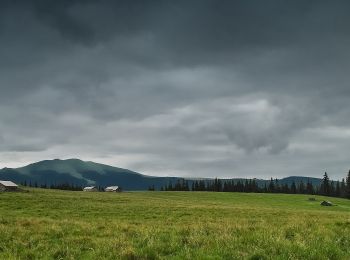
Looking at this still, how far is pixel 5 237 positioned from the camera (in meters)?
15.8

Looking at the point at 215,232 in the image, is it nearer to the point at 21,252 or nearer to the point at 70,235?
the point at 70,235

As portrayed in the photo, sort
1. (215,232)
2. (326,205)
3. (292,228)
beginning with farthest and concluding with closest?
(326,205) < (292,228) < (215,232)

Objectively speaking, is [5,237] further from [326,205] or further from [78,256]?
[326,205]

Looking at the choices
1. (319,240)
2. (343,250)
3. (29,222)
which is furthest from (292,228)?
(29,222)

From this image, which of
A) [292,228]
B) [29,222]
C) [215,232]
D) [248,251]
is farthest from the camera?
[29,222]

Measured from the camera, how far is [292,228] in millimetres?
16797

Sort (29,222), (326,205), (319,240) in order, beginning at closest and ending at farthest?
(319,240) → (29,222) → (326,205)

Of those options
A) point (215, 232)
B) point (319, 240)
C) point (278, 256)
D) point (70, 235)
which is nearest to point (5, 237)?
point (70, 235)

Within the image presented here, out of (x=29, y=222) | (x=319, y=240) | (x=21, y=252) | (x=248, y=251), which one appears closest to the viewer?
(x=248, y=251)

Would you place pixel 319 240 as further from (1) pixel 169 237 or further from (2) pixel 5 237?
(2) pixel 5 237

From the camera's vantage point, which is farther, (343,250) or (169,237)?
(169,237)

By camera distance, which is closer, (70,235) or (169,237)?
(169,237)

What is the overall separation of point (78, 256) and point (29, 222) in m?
9.62

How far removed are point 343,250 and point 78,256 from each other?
7.81 m
